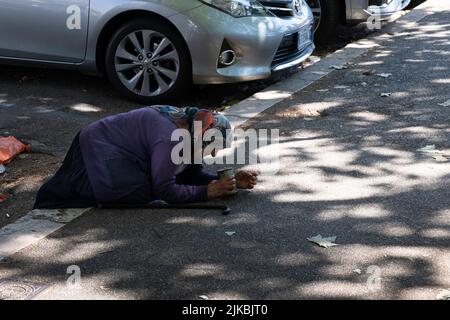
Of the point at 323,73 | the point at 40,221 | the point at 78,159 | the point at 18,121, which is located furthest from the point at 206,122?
the point at 323,73

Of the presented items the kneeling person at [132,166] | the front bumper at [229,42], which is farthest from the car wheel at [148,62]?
the kneeling person at [132,166]

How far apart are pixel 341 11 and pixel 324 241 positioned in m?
5.69

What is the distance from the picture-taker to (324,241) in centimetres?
429

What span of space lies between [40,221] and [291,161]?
74.3 inches

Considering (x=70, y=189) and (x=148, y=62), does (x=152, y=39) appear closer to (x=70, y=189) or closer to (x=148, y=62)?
(x=148, y=62)

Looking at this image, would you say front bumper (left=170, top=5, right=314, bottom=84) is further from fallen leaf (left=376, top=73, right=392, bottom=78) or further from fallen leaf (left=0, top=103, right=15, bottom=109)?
fallen leaf (left=0, top=103, right=15, bottom=109)

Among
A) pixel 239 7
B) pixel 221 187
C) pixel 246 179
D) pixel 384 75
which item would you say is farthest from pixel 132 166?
pixel 384 75

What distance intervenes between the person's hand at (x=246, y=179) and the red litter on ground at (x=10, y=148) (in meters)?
1.99

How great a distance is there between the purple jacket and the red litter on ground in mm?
1363

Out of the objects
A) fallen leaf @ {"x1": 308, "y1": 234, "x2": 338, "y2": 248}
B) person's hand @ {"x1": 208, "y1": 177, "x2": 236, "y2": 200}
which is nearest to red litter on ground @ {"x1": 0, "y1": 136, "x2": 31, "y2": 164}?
person's hand @ {"x1": 208, "y1": 177, "x2": 236, "y2": 200}

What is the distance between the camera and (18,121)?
6.82 metres

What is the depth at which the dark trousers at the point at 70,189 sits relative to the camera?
4773 millimetres

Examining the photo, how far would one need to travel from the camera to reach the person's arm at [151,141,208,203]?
177 inches

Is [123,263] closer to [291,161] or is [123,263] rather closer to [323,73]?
[291,161]
